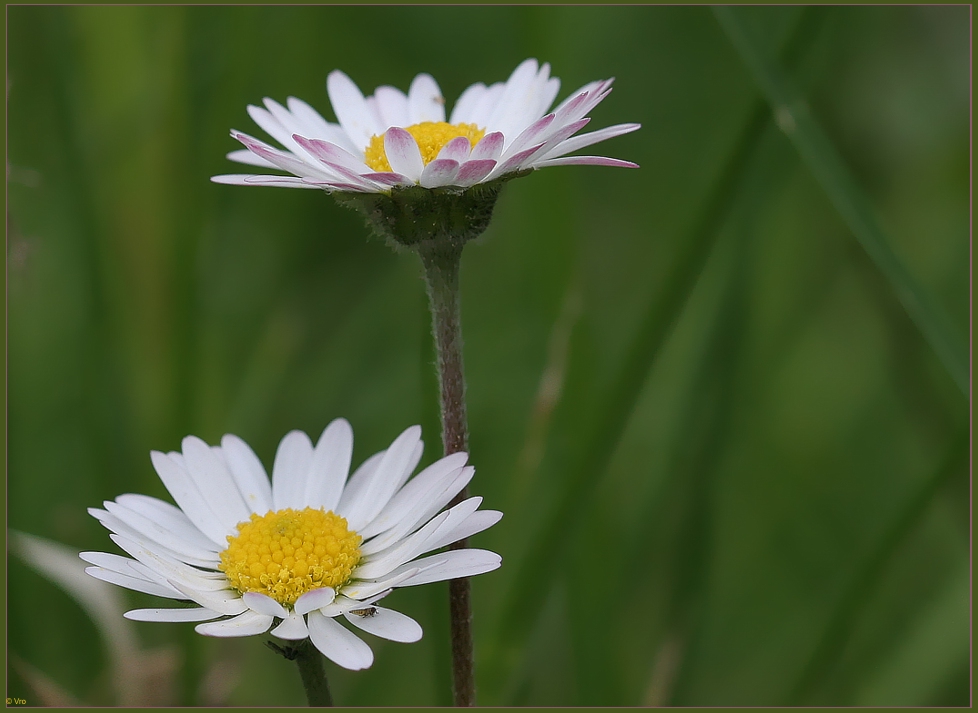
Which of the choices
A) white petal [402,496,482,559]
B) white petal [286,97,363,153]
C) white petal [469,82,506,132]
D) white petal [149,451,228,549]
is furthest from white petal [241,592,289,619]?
white petal [469,82,506,132]

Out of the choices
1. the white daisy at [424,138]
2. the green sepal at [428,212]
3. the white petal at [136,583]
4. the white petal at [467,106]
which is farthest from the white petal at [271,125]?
the white petal at [136,583]

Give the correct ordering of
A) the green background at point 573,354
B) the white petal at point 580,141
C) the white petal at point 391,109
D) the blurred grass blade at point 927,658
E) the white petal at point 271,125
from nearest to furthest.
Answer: the white petal at point 580,141 < the white petal at point 271,125 < the white petal at point 391,109 < the green background at point 573,354 < the blurred grass blade at point 927,658

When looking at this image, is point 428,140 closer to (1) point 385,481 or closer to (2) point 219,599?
(1) point 385,481

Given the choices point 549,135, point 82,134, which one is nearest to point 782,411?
point 549,135

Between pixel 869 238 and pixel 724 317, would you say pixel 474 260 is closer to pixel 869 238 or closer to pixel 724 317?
pixel 724 317

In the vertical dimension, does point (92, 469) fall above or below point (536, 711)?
above

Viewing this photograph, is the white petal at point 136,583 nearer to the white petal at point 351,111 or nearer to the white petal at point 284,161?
the white petal at point 284,161
